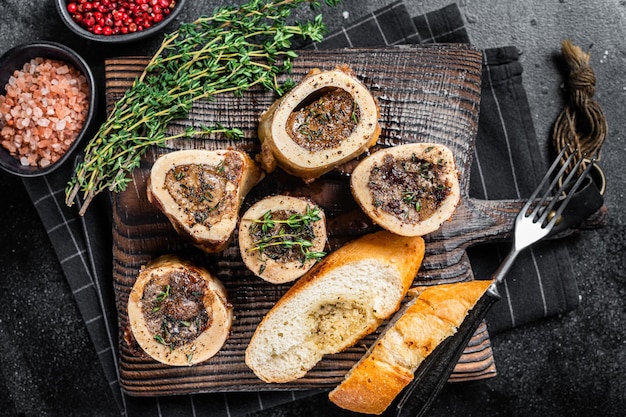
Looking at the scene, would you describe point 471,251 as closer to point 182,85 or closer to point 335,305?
point 335,305

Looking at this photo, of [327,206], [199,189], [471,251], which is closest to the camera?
[199,189]

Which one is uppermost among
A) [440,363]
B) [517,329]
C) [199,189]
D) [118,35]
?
[118,35]

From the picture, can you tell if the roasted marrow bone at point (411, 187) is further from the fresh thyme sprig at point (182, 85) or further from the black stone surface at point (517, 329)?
the black stone surface at point (517, 329)

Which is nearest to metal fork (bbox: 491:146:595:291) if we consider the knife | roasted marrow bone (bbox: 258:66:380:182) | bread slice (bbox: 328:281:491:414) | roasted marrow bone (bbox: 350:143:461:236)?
the knife

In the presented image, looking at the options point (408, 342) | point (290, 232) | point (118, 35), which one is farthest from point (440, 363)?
point (118, 35)

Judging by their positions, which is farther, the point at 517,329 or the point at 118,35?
the point at 517,329

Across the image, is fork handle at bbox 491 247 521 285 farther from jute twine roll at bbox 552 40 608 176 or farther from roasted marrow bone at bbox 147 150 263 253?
roasted marrow bone at bbox 147 150 263 253

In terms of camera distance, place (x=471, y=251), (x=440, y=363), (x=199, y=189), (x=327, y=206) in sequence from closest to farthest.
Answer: (x=199, y=189) < (x=440, y=363) < (x=327, y=206) < (x=471, y=251)
